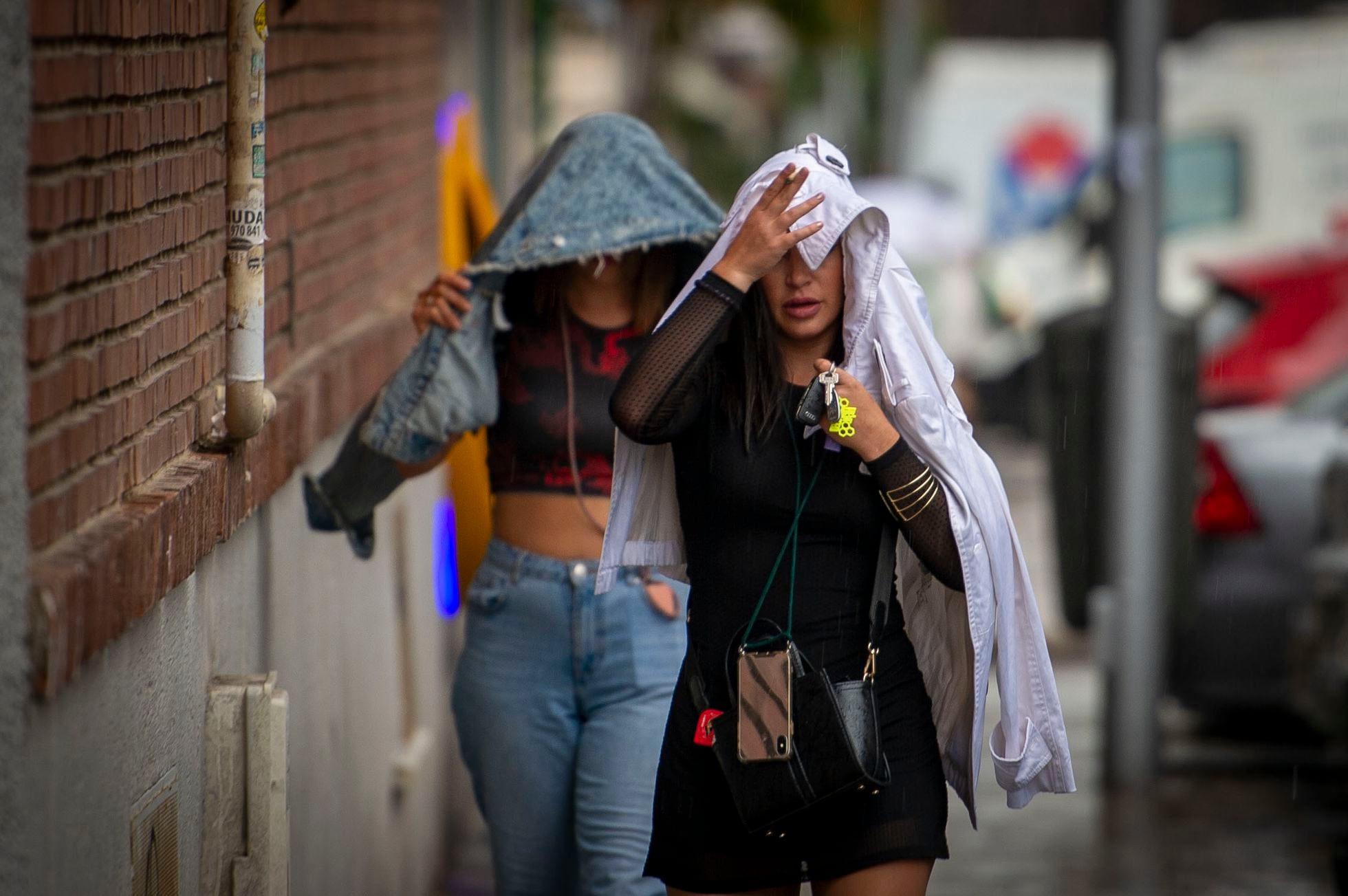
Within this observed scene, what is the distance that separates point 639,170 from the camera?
170 inches

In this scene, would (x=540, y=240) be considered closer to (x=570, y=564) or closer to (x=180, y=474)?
(x=570, y=564)

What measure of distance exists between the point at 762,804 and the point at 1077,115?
23141mm

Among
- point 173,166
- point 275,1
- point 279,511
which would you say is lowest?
point 279,511

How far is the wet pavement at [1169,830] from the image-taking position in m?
6.34

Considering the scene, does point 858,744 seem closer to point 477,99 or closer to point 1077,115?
point 477,99

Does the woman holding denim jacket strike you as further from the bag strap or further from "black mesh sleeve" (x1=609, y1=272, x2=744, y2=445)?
the bag strap

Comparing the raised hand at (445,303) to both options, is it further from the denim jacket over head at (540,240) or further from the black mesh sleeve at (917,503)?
the black mesh sleeve at (917,503)

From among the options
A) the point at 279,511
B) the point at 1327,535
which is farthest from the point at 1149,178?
the point at 279,511

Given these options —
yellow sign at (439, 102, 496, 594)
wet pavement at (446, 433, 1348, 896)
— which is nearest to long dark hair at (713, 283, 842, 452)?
yellow sign at (439, 102, 496, 594)

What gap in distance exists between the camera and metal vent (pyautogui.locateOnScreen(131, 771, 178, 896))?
10.1 ft

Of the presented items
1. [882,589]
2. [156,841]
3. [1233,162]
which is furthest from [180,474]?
[1233,162]

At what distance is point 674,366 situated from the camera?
3.46 meters

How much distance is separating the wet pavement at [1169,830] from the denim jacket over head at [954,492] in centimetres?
267

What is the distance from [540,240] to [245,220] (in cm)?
84
